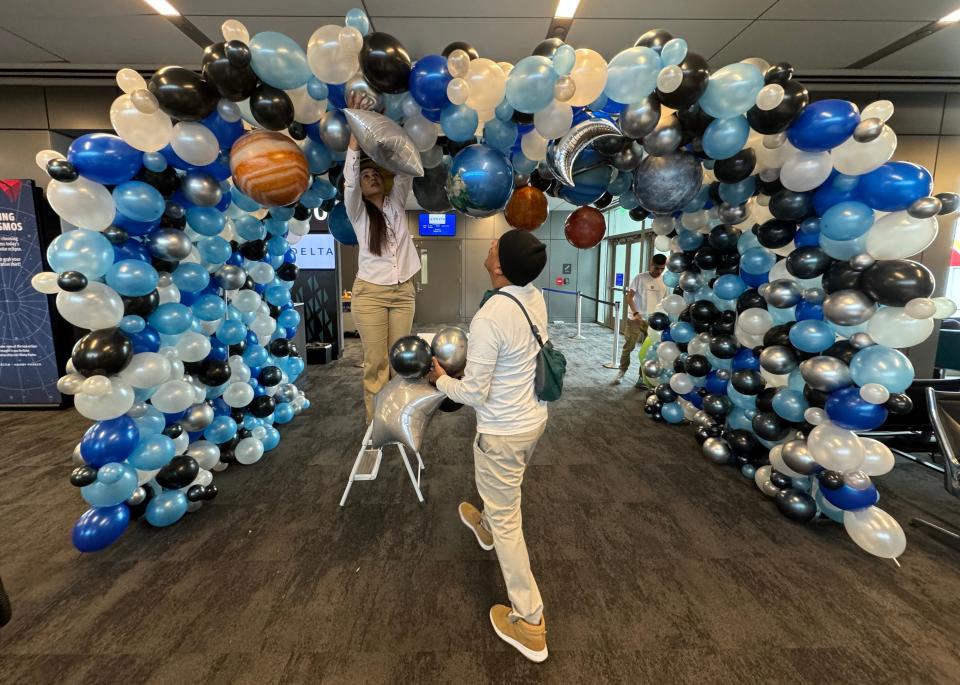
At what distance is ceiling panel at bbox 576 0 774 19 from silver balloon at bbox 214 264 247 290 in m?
2.68

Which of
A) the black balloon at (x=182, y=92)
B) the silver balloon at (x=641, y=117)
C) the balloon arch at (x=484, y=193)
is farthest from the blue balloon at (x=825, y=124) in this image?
the black balloon at (x=182, y=92)

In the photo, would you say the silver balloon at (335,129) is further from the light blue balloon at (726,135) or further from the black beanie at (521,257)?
the light blue balloon at (726,135)

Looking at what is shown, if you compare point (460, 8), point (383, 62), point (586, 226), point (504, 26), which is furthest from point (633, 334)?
point (383, 62)

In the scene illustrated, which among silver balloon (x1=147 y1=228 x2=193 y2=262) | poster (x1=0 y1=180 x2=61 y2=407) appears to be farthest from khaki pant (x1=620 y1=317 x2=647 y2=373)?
poster (x1=0 y1=180 x2=61 y2=407)

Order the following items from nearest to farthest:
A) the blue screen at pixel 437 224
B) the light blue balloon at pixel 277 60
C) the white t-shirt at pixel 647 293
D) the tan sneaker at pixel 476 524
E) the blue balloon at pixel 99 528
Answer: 1. the light blue balloon at pixel 277 60
2. the blue balloon at pixel 99 528
3. the tan sneaker at pixel 476 524
4. the white t-shirt at pixel 647 293
5. the blue screen at pixel 437 224

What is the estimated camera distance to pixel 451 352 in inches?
72.7

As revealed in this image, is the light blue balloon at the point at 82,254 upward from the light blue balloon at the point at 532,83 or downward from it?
downward

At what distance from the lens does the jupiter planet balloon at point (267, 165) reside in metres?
1.81

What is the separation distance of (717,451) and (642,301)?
209cm

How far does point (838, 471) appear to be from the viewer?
2.13 m

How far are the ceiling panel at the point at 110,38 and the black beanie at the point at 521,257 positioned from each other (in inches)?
117

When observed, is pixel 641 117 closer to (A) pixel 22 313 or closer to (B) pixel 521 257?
(B) pixel 521 257

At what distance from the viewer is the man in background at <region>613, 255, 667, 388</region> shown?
461 cm

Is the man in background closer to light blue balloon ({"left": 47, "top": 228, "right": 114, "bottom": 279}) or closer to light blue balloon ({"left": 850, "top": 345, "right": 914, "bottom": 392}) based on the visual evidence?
light blue balloon ({"left": 850, "top": 345, "right": 914, "bottom": 392})
